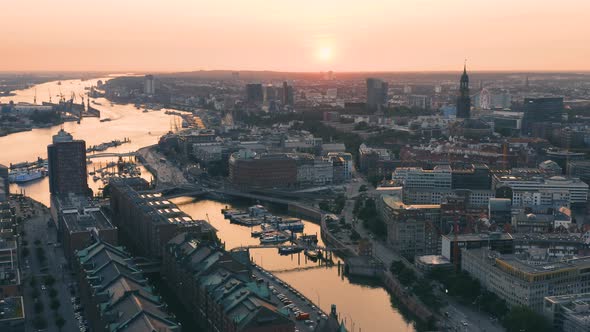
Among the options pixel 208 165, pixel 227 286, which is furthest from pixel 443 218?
pixel 208 165

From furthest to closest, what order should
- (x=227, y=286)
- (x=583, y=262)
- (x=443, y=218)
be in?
(x=443, y=218)
(x=583, y=262)
(x=227, y=286)

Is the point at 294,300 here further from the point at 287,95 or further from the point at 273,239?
the point at 287,95

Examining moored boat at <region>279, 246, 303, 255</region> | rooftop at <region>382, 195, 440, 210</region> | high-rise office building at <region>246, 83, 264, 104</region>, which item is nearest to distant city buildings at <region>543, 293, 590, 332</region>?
rooftop at <region>382, 195, 440, 210</region>

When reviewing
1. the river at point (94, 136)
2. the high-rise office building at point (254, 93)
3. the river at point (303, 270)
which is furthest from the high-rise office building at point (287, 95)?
the river at point (303, 270)

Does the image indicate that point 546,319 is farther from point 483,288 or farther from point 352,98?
point 352,98

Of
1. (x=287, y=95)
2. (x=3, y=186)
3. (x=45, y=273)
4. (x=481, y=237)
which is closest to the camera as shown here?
(x=45, y=273)

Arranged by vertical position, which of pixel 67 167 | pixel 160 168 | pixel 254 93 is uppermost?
pixel 254 93

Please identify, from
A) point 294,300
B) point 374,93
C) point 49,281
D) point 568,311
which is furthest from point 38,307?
point 374,93
